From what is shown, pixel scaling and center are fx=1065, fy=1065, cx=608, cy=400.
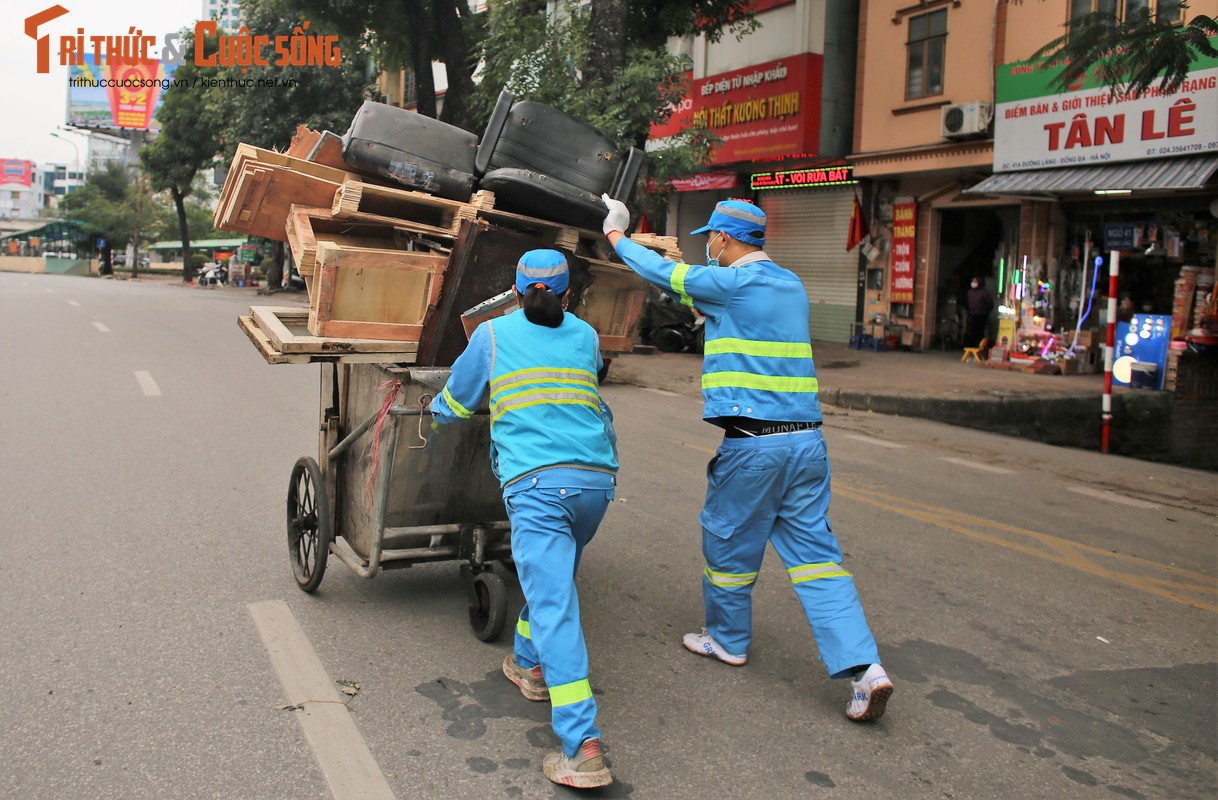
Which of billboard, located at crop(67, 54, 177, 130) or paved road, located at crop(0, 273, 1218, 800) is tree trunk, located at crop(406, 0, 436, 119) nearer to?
paved road, located at crop(0, 273, 1218, 800)

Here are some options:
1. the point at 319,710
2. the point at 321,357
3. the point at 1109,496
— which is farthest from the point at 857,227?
the point at 319,710

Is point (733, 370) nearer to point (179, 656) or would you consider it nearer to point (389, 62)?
point (179, 656)

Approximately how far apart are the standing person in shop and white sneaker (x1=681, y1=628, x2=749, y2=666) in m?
15.5

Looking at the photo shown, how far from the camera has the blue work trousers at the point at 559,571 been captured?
322cm

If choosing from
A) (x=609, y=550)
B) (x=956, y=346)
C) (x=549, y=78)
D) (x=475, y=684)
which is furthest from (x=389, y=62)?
(x=475, y=684)

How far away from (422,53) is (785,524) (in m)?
17.9

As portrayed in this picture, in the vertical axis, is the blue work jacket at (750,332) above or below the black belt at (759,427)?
above

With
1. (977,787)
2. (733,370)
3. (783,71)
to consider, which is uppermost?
(783,71)

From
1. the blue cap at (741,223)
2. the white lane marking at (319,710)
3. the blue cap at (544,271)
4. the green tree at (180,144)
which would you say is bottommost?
the white lane marking at (319,710)

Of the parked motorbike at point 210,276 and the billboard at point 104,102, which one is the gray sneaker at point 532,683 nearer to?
the parked motorbike at point 210,276

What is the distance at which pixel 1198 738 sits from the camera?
384 cm

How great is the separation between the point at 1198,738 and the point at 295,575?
3791 mm

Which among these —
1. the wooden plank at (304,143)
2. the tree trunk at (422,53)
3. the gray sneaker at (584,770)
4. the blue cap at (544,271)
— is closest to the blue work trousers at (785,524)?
the blue cap at (544,271)

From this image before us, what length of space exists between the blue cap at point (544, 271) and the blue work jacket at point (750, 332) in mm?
492
